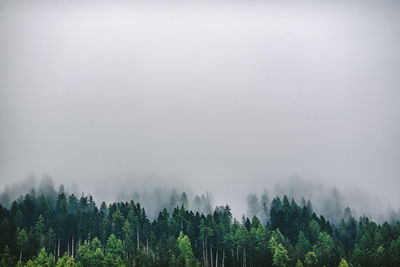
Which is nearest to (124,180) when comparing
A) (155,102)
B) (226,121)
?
(155,102)

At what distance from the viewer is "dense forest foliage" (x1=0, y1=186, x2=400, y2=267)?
278 inches

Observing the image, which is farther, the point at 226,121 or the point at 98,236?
the point at 226,121

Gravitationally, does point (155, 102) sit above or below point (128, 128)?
above

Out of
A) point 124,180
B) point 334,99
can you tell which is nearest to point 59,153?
point 124,180

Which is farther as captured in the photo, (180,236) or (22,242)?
(180,236)

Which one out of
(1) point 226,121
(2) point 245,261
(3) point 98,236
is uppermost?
(1) point 226,121

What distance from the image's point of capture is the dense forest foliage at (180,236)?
7.05m

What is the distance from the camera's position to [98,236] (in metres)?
7.20

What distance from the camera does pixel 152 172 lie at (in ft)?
24.7

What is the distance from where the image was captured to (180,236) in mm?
7246

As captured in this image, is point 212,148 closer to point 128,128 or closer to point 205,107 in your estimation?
point 205,107

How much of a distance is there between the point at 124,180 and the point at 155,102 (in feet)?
5.20

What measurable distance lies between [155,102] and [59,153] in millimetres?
1992

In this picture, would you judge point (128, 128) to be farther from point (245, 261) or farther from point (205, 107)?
point (245, 261)
